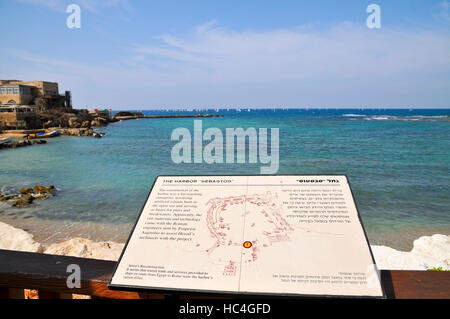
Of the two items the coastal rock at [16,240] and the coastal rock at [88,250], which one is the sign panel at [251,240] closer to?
the coastal rock at [88,250]

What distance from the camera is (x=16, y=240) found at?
693cm

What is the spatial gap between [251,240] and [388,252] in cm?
487

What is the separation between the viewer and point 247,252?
166cm

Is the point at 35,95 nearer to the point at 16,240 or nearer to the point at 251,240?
the point at 16,240

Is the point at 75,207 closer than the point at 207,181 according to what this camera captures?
No

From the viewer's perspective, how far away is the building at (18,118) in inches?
1538

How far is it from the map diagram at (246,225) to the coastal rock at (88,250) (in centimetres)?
426

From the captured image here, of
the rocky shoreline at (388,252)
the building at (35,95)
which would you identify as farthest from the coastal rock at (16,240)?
the building at (35,95)

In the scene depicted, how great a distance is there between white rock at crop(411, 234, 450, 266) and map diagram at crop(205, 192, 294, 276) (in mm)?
5059

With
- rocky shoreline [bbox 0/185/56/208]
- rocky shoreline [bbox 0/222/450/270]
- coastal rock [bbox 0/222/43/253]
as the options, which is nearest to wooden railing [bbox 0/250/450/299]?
rocky shoreline [bbox 0/222/450/270]
